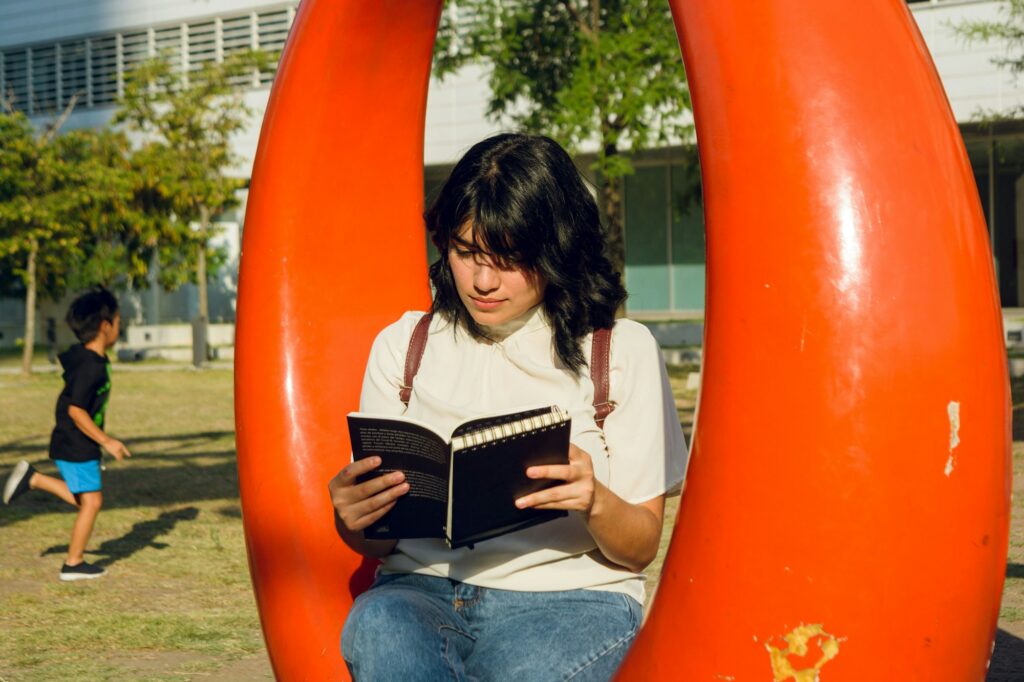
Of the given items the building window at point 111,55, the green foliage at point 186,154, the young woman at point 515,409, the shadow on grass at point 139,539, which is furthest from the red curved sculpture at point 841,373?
the building window at point 111,55

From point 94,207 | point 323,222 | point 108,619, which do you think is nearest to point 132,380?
point 94,207

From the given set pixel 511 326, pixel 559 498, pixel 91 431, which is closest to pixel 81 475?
pixel 91 431

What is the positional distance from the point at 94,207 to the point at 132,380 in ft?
13.8

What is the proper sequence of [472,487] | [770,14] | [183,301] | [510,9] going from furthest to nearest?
[183,301]
[510,9]
[472,487]
[770,14]

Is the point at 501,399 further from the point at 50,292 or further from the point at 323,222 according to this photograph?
the point at 50,292

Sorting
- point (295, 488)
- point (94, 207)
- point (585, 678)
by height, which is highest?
point (94, 207)

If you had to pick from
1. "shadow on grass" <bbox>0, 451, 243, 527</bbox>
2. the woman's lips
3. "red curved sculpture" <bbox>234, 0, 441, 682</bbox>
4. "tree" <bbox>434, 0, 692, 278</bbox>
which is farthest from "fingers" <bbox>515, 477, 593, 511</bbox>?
"tree" <bbox>434, 0, 692, 278</bbox>

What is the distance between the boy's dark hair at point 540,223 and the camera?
258 centimetres

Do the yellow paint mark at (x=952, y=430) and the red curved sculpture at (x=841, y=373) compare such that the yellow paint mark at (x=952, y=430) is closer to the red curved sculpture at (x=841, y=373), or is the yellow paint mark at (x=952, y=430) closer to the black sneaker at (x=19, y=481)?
the red curved sculpture at (x=841, y=373)

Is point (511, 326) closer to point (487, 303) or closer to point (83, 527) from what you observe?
point (487, 303)

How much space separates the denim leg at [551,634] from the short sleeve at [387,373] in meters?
0.47

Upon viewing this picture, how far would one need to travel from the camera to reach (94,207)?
2175 cm

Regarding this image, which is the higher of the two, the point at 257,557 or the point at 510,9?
the point at 510,9

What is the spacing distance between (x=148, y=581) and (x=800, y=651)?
4.70 meters
